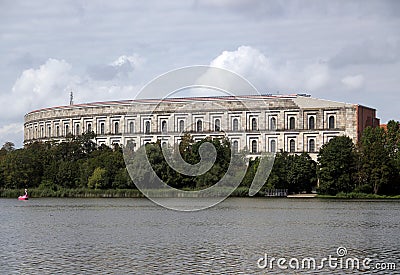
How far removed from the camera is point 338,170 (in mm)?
80000

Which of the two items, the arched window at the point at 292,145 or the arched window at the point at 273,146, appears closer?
the arched window at the point at 292,145

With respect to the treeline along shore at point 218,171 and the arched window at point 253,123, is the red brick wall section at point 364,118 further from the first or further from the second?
the arched window at point 253,123

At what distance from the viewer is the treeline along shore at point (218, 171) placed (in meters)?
78.5

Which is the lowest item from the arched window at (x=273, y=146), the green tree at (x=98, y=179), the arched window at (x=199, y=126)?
→ the green tree at (x=98, y=179)

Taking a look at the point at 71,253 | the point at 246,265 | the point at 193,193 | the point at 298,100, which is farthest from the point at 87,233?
the point at 298,100

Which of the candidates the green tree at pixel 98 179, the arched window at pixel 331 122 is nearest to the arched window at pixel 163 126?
the arched window at pixel 331 122

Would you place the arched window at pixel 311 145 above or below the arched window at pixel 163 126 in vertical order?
below

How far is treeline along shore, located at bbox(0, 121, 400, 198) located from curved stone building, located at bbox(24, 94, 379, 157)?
1516 centimetres

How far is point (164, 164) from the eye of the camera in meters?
78.6

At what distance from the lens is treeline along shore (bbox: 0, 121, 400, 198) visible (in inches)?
3091

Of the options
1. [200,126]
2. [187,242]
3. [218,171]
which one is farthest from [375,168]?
[187,242]

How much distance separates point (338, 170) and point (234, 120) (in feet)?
103

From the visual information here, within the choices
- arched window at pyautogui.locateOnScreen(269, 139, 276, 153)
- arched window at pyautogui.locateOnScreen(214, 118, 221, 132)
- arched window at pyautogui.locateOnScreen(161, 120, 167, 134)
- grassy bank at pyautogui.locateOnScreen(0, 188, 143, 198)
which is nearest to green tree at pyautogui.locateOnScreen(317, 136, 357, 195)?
grassy bank at pyautogui.locateOnScreen(0, 188, 143, 198)

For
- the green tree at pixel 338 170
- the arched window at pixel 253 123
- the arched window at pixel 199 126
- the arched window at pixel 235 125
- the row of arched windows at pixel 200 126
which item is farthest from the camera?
the arched window at pixel 199 126
